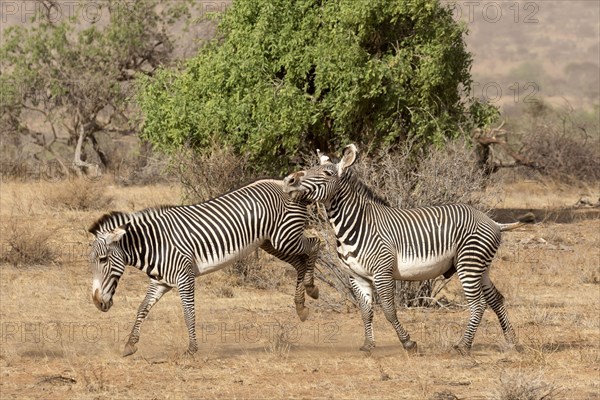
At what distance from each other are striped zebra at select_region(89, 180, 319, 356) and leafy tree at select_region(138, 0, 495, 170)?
23.5ft

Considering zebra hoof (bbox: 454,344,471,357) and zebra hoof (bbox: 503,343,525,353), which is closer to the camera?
zebra hoof (bbox: 454,344,471,357)

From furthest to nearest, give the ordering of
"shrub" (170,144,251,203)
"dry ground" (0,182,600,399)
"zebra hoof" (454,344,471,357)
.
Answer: "shrub" (170,144,251,203)
"zebra hoof" (454,344,471,357)
"dry ground" (0,182,600,399)

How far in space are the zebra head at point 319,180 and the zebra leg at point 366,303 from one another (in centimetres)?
82

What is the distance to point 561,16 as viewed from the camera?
265 ft

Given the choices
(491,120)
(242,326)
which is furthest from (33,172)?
(242,326)

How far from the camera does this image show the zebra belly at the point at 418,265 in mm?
9508

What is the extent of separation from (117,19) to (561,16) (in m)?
58.1

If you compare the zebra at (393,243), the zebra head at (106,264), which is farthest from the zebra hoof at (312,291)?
the zebra head at (106,264)

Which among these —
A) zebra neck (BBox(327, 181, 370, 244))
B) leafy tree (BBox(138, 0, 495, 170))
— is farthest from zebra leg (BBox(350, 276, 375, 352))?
leafy tree (BBox(138, 0, 495, 170))

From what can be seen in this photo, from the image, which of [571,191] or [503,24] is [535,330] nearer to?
[571,191]

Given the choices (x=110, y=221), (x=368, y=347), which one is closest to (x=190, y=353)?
(x=110, y=221)

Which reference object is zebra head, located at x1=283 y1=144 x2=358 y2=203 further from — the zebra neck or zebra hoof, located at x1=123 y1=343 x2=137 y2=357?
zebra hoof, located at x1=123 y1=343 x2=137 y2=357

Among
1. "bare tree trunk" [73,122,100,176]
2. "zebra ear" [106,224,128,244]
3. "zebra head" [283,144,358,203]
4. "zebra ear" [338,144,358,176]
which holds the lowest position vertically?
"bare tree trunk" [73,122,100,176]

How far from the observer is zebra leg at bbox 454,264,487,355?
952cm
